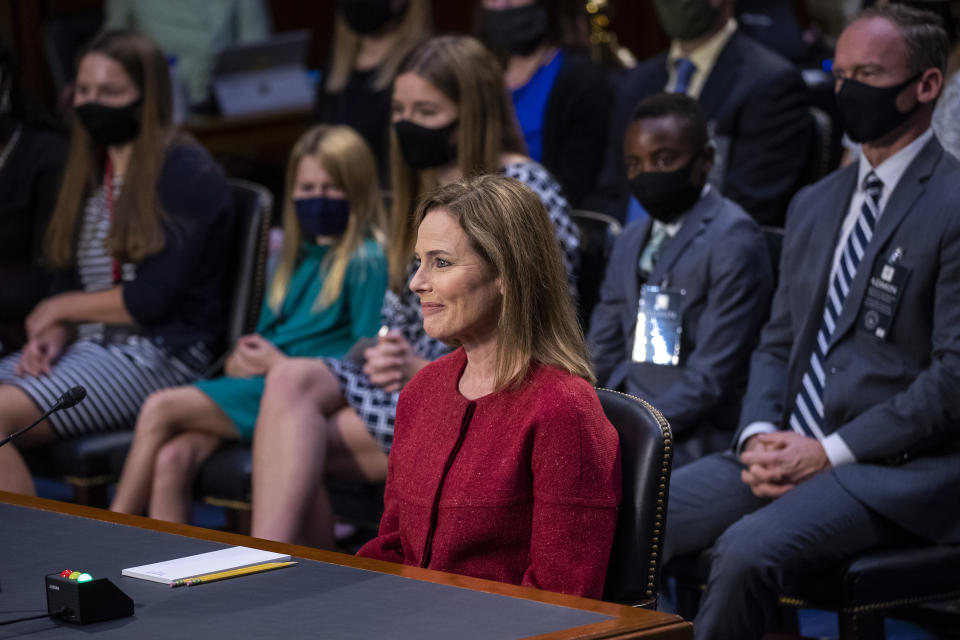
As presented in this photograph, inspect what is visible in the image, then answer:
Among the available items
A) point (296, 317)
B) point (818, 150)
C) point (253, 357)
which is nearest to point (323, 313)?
point (296, 317)

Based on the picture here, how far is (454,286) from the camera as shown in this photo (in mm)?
2084

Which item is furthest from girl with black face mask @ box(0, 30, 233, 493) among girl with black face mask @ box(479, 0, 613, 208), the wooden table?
the wooden table

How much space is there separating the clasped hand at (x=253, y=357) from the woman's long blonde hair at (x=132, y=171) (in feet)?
1.54

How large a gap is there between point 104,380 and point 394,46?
162 cm

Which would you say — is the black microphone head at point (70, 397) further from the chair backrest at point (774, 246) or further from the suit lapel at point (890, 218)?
the chair backrest at point (774, 246)

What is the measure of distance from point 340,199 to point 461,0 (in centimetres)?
467

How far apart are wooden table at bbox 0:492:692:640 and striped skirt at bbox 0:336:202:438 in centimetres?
188

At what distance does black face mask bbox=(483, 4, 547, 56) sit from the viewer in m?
4.50

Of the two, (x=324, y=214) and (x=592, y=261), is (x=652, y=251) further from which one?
(x=324, y=214)

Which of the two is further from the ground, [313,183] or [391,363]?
[313,183]

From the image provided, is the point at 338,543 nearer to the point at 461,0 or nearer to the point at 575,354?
the point at 575,354

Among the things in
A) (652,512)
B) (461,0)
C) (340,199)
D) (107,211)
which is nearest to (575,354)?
(652,512)

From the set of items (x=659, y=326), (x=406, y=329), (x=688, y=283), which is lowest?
(x=406, y=329)

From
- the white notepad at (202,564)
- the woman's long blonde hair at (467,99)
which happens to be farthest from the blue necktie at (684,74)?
the white notepad at (202,564)
